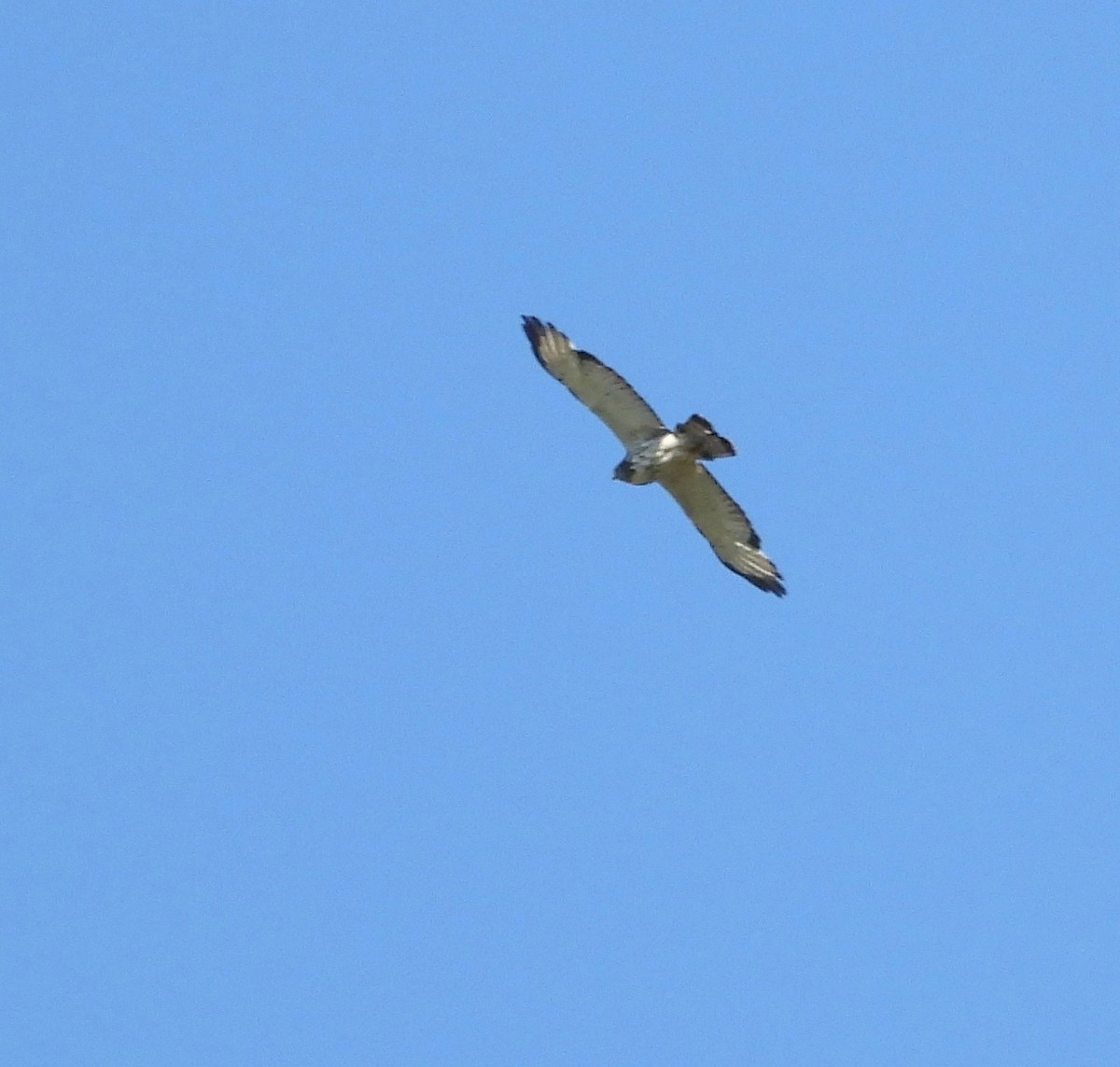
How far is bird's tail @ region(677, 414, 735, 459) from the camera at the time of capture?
63.3 feet

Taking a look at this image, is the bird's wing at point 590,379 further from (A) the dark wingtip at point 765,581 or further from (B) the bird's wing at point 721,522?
(A) the dark wingtip at point 765,581

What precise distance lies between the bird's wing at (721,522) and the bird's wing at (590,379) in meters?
0.52

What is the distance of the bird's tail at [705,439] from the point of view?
19297 mm

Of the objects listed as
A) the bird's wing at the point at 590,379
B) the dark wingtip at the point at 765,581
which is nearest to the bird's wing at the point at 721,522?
the dark wingtip at the point at 765,581

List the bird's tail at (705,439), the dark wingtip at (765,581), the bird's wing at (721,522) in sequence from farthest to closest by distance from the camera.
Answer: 1. the dark wingtip at (765,581)
2. the bird's wing at (721,522)
3. the bird's tail at (705,439)

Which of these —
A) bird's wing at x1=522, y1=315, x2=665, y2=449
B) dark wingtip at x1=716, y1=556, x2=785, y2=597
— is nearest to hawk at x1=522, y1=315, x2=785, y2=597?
bird's wing at x1=522, y1=315, x2=665, y2=449

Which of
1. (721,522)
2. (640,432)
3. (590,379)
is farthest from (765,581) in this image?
(590,379)

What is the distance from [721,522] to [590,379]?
2136 mm

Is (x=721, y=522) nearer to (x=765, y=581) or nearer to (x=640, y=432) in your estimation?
(x=765, y=581)

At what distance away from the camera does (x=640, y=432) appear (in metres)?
19.8

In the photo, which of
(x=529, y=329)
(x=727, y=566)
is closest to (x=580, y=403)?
(x=529, y=329)

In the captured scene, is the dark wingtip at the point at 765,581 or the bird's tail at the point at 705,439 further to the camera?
the dark wingtip at the point at 765,581

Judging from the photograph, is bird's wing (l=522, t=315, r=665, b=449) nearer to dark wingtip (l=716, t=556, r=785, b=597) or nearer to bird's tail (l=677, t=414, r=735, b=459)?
bird's tail (l=677, t=414, r=735, b=459)

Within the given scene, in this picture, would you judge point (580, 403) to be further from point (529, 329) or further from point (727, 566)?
point (727, 566)
